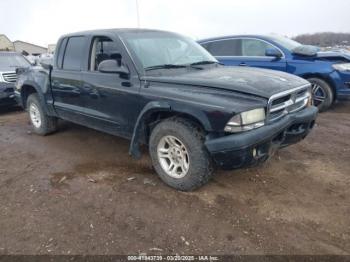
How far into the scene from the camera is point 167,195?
3.76m

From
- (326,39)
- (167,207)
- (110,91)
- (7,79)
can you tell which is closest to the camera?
(167,207)

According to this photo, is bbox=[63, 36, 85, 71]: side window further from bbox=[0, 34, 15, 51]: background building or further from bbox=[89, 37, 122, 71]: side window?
bbox=[0, 34, 15, 51]: background building

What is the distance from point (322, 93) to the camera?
710cm

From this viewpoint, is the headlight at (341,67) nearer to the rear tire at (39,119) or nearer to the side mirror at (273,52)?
the side mirror at (273,52)

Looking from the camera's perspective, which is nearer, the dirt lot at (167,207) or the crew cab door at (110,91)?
the dirt lot at (167,207)

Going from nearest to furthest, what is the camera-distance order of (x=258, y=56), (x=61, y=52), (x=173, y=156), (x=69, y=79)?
(x=173, y=156), (x=69, y=79), (x=61, y=52), (x=258, y=56)

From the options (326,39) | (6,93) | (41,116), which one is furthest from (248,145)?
(326,39)

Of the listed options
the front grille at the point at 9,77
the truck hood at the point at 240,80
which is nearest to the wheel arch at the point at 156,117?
the truck hood at the point at 240,80

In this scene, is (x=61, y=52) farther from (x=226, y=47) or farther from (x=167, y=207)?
(x=226, y=47)

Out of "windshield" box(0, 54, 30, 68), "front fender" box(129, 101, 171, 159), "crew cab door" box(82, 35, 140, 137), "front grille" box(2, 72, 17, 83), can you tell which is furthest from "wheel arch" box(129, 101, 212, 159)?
"windshield" box(0, 54, 30, 68)

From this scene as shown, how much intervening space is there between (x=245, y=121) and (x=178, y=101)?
2.42 ft

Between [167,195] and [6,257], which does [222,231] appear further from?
[6,257]

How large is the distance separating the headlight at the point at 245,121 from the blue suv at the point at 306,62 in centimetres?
415

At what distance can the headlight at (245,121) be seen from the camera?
3219 millimetres
